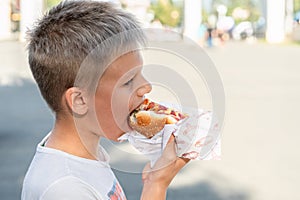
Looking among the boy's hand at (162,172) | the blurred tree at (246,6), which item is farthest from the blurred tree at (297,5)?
the boy's hand at (162,172)

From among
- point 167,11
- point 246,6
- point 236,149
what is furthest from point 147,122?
point 246,6

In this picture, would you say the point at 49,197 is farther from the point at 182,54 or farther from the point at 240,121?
the point at 240,121

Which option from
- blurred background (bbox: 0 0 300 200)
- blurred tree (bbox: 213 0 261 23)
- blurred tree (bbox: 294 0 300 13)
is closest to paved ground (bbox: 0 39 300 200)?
blurred background (bbox: 0 0 300 200)

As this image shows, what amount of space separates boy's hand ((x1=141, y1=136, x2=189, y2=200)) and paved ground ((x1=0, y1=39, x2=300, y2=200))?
0.27 ft

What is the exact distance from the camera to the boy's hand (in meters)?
1.52

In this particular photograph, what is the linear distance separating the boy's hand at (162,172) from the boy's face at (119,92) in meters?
0.15

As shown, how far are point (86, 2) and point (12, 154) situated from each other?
5296mm

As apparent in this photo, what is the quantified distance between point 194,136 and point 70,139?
288 millimetres

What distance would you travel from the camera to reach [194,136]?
1.49 m

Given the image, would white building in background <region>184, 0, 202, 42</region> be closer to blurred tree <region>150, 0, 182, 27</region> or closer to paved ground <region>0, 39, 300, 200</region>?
blurred tree <region>150, 0, 182, 27</region>

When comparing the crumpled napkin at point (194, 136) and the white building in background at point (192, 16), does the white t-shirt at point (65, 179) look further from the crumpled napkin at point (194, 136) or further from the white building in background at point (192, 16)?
the white building in background at point (192, 16)

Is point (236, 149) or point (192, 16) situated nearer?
point (236, 149)

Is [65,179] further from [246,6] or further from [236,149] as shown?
[246,6]

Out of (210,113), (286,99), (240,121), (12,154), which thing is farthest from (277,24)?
(210,113)
